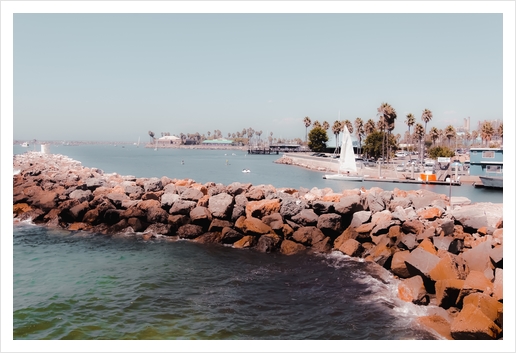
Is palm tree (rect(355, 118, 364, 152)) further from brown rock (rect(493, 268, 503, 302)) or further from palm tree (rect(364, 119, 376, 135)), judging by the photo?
brown rock (rect(493, 268, 503, 302))

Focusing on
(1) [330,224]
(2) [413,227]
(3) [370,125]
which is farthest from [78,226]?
(3) [370,125]

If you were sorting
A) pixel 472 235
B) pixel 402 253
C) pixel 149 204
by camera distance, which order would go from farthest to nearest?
pixel 149 204, pixel 472 235, pixel 402 253

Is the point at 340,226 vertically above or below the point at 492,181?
below

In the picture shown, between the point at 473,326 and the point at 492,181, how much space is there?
160ft

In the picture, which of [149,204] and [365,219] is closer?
[365,219]

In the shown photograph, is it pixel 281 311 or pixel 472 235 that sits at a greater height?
pixel 472 235

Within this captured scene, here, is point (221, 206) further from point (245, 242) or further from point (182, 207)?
point (245, 242)

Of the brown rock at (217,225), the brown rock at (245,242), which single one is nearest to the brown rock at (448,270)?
the brown rock at (245,242)

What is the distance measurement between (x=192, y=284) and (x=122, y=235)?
7.33 metres

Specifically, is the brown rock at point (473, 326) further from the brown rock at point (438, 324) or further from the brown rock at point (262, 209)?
the brown rock at point (262, 209)

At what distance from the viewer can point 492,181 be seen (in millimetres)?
50281

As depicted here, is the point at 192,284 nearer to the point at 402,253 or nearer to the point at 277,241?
the point at 277,241

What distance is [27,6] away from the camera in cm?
795

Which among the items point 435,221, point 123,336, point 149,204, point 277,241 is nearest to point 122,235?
point 149,204
